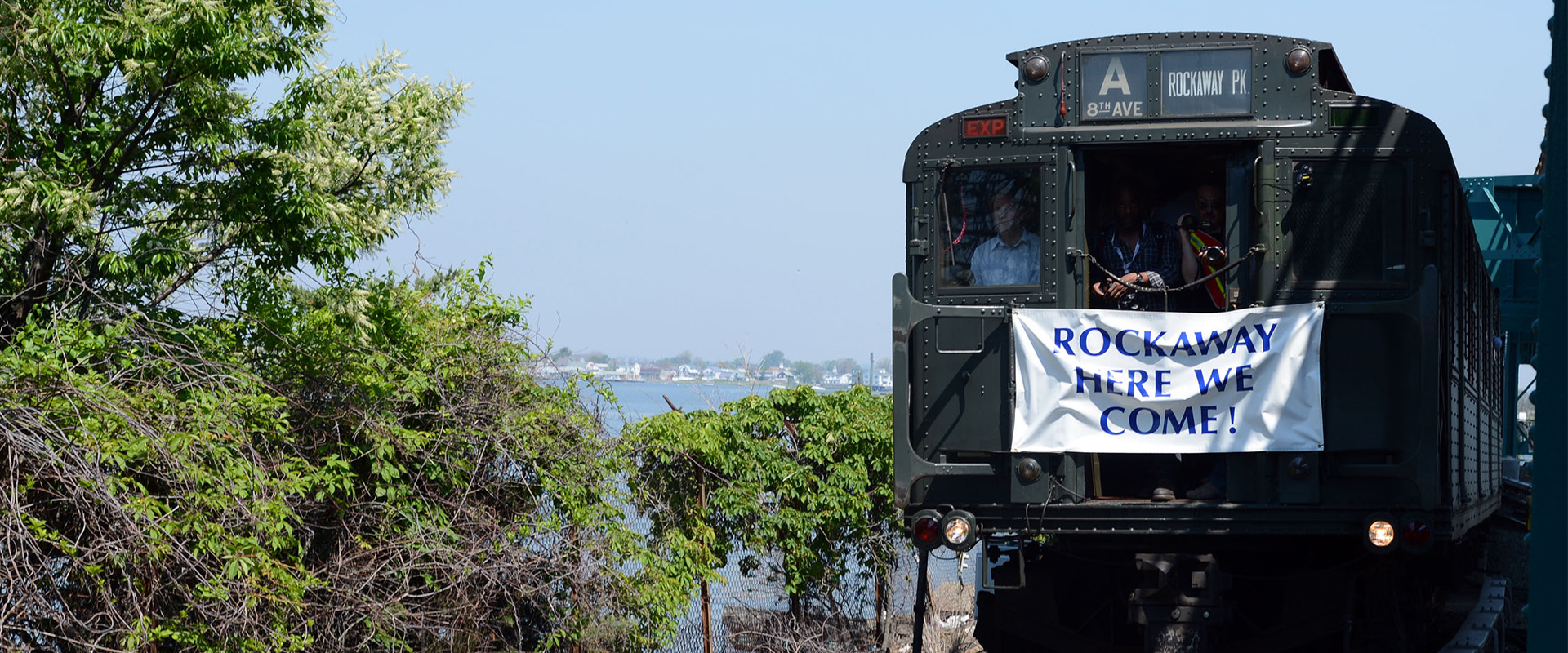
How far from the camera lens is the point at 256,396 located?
7430 mm

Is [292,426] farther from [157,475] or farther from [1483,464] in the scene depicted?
[1483,464]

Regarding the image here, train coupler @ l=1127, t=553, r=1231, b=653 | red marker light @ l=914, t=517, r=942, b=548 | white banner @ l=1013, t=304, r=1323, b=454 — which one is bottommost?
train coupler @ l=1127, t=553, r=1231, b=653

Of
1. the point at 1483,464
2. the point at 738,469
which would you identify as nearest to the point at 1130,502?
the point at 738,469

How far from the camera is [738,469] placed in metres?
10.5

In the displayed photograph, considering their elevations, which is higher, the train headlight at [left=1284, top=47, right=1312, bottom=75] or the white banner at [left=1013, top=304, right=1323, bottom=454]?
the train headlight at [left=1284, top=47, right=1312, bottom=75]

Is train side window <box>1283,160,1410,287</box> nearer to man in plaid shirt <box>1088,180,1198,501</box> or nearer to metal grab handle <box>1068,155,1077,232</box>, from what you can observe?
man in plaid shirt <box>1088,180,1198,501</box>

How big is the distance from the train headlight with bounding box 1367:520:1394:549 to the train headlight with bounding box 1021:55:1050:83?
2923 millimetres

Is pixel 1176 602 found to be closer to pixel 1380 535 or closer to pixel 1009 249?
pixel 1380 535

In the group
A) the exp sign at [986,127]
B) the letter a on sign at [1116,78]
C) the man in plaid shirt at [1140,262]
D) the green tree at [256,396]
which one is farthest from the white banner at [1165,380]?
the green tree at [256,396]

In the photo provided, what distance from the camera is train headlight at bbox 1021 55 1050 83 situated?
24.9ft

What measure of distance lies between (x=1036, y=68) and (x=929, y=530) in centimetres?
262

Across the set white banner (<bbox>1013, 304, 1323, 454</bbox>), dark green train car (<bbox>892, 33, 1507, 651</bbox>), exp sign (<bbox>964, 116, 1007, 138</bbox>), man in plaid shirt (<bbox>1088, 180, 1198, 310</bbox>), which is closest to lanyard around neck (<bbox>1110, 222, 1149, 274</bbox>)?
man in plaid shirt (<bbox>1088, 180, 1198, 310</bbox>)

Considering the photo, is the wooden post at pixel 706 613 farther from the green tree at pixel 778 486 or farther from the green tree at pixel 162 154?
the green tree at pixel 162 154

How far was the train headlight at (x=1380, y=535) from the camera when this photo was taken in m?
6.99
